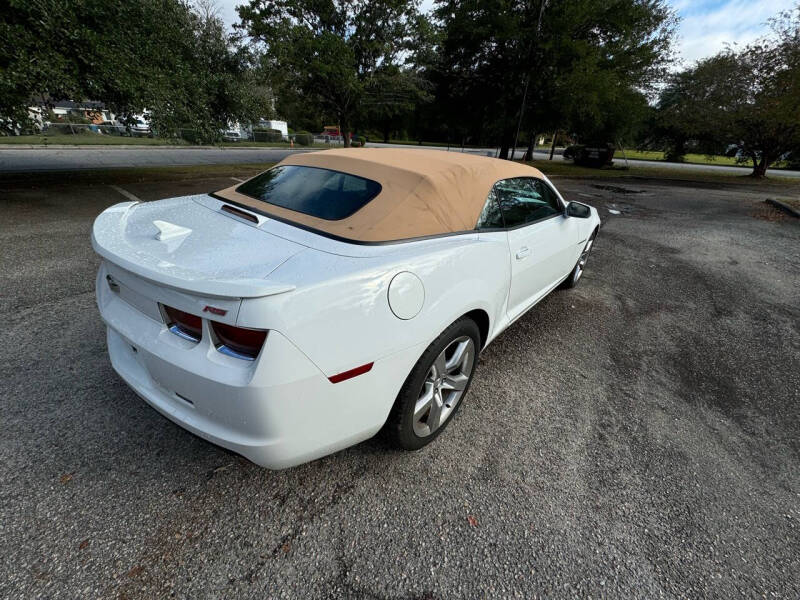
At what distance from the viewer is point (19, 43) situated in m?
5.47

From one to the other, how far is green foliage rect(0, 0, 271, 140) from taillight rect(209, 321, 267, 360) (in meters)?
6.88

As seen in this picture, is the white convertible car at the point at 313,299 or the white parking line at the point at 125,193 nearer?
the white convertible car at the point at 313,299

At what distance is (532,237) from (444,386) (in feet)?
4.37

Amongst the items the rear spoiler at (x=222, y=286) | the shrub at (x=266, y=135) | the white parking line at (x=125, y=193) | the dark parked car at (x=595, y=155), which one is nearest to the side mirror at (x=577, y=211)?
the rear spoiler at (x=222, y=286)

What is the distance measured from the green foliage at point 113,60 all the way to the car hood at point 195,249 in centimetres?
589

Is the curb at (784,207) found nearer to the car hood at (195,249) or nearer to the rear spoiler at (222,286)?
the car hood at (195,249)

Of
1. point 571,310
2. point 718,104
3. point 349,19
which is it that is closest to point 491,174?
point 571,310

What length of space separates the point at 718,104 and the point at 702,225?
1549 centimetres

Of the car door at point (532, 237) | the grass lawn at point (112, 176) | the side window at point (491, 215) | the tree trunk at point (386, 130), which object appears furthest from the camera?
the tree trunk at point (386, 130)

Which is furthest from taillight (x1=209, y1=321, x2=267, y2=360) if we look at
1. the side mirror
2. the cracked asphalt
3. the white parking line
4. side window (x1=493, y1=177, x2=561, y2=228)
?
the white parking line

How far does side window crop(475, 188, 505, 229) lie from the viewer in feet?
7.76

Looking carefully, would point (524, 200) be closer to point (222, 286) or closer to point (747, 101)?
point (222, 286)

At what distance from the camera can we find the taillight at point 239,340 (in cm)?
135

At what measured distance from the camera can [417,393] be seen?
1848 millimetres
